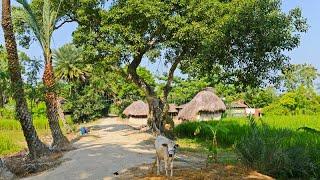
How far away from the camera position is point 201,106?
3791cm

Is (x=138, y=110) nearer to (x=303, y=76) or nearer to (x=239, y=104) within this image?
(x=239, y=104)

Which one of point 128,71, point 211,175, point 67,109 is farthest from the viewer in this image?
point 67,109

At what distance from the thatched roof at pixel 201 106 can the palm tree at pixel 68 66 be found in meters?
22.7

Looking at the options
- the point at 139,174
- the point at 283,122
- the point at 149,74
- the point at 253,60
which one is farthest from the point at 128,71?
the point at 149,74

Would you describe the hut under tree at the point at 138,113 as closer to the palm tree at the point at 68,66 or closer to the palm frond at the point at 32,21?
the palm tree at the point at 68,66

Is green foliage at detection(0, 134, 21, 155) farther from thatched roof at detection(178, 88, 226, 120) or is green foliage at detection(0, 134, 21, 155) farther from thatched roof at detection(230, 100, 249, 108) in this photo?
thatched roof at detection(230, 100, 249, 108)

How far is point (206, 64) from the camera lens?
20.4 metres

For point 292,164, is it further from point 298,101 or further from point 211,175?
point 298,101

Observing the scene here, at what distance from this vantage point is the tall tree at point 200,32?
1888 centimetres

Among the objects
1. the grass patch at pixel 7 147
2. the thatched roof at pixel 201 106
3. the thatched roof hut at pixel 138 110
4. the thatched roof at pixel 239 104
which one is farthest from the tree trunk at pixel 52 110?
the thatched roof at pixel 239 104

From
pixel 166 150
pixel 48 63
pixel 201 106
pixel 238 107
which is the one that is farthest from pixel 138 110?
pixel 166 150

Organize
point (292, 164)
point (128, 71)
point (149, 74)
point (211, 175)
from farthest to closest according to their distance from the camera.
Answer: point (149, 74) < point (128, 71) < point (292, 164) < point (211, 175)

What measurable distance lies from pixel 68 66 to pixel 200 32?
43.5m

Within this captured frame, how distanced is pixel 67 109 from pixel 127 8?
36.0m
